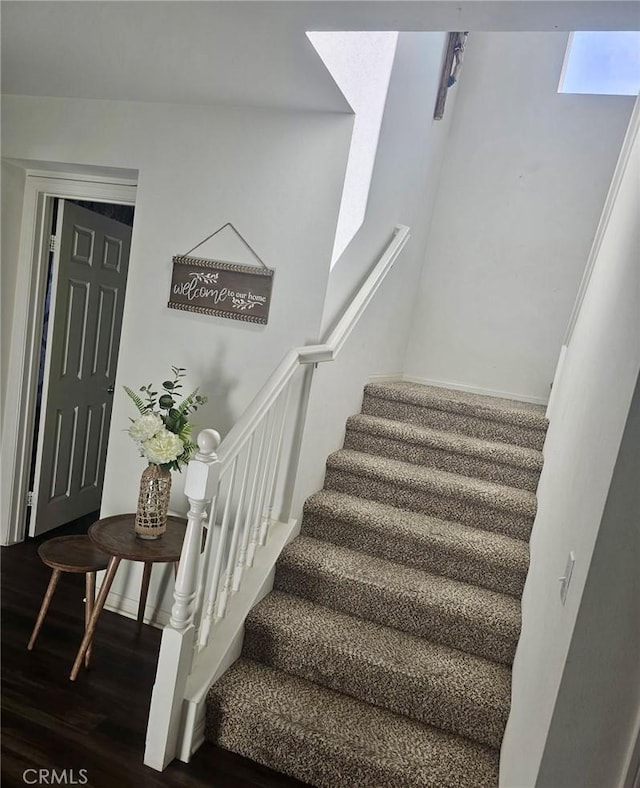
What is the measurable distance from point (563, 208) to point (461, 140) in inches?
35.4

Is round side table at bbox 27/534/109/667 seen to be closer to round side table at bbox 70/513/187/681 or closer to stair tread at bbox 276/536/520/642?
round side table at bbox 70/513/187/681

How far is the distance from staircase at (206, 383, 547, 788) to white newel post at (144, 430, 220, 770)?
0.62 feet

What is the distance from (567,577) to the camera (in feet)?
4.41

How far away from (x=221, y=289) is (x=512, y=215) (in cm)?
257

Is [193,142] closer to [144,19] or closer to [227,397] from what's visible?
[144,19]

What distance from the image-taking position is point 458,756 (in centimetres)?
192

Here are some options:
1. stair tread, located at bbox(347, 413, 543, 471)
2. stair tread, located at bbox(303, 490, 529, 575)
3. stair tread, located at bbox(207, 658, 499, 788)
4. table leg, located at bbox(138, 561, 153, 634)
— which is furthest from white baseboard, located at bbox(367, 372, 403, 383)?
stair tread, located at bbox(207, 658, 499, 788)

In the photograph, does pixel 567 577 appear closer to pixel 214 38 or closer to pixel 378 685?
pixel 378 685

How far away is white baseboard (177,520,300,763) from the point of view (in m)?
1.96

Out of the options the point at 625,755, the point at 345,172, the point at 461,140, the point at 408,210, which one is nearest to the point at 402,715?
the point at 625,755

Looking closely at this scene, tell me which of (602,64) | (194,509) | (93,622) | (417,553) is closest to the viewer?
(194,509)

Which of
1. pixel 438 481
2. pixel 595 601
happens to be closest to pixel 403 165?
pixel 438 481

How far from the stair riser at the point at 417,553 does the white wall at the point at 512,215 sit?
208cm

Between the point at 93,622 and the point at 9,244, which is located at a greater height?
the point at 9,244
